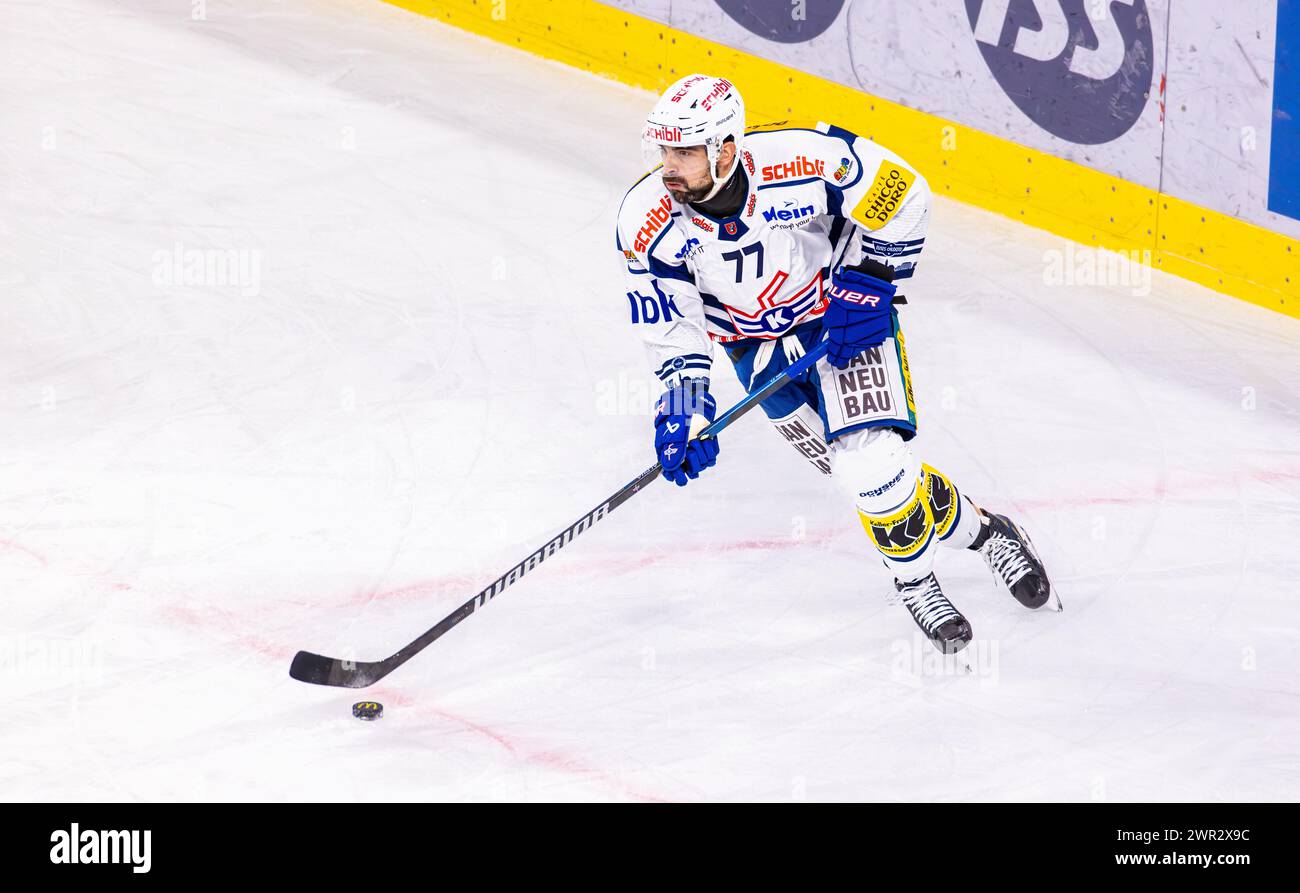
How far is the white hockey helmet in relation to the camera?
4176mm

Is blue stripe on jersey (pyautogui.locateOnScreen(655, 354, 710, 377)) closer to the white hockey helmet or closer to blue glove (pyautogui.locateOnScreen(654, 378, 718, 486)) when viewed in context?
blue glove (pyautogui.locateOnScreen(654, 378, 718, 486))

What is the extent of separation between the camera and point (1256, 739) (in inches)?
169

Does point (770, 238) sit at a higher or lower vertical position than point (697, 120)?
lower

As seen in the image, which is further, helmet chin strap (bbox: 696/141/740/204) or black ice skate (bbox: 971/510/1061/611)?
black ice skate (bbox: 971/510/1061/611)

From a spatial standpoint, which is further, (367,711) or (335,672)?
(335,672)

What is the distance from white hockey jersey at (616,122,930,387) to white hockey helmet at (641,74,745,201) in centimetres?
12

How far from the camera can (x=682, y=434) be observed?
444 cm

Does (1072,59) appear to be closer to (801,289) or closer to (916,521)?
(801,289)

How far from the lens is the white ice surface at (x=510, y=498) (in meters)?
4.31

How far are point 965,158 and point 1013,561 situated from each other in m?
2.99

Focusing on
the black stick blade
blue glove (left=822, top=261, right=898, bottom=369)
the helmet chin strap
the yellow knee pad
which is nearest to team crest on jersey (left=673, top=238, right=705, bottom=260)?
the helmet chin strap

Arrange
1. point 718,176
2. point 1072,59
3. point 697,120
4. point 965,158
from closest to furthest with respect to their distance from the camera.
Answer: point 697,120
point 718,176
point 1072,59
point 965,158

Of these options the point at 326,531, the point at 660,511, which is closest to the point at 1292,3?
the point at 660,511

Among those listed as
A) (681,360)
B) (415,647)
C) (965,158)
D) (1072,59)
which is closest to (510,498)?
(415,647)
